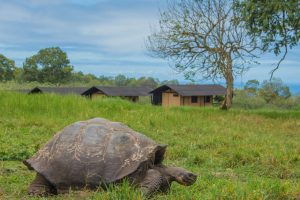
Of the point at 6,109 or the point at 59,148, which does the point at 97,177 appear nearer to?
the point at 59,148

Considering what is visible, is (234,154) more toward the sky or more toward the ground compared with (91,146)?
more toward the ground

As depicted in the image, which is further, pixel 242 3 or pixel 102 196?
pixel 242 3

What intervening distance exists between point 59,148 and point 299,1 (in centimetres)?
1698

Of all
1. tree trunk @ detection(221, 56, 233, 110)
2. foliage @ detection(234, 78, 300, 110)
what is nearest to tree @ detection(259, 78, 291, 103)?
foliage @ detection(234, 78, 300, 110)

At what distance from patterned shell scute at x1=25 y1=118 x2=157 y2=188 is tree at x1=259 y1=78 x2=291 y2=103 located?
180 ft

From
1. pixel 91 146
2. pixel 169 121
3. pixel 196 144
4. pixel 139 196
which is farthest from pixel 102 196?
pixel 169 121

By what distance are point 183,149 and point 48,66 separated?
60500 millimetres

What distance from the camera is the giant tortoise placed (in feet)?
16.7

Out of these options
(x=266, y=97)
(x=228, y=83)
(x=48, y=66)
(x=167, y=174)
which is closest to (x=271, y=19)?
(x=228, y=83)

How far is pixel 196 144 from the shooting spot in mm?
10133

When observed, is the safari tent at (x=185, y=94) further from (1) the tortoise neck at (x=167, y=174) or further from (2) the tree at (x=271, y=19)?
(1) the tortoise neck at (x=167, y=174)

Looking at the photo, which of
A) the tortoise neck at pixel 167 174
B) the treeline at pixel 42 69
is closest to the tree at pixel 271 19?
the tortoise neck at pixel 167 174

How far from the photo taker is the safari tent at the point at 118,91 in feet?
152

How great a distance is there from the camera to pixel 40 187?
17.7 ft
